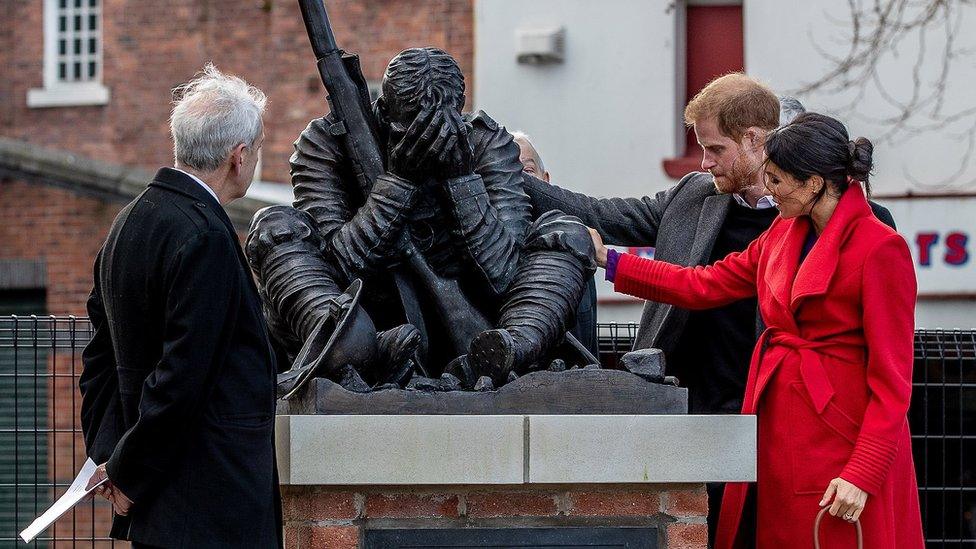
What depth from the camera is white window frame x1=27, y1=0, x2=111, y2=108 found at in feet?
63.4

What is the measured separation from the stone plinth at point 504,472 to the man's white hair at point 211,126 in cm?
79

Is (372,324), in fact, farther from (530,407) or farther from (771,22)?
(771,22)

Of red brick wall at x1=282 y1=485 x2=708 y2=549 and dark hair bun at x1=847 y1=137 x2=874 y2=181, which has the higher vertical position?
dark hair bun at x1=847 y1=137 x2=874 y2=181

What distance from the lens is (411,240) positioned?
5.20 metres

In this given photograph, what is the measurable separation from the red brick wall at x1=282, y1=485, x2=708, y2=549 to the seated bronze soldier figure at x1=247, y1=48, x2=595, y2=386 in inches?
13.6

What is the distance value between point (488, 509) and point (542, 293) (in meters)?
0.67

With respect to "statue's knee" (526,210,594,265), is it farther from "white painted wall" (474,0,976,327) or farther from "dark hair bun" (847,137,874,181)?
"white painted wall" (474,0,976,327)

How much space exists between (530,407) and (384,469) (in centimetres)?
42

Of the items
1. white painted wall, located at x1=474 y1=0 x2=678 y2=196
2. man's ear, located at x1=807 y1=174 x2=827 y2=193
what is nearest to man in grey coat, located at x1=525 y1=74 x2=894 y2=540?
man's ear, located at x1=807 y1=174 x2=827 y2=193

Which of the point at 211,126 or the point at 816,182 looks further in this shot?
the point at 816,182

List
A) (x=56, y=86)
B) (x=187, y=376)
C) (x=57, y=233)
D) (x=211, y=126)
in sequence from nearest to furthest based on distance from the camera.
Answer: (x=187, y=376) < (x=211, y=126) < (x=57, y=233) < (x=56, y=86)

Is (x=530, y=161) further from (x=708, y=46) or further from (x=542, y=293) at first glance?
(x=708, y=46)

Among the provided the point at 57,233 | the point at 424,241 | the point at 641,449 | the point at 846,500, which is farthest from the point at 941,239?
the point at 846,500

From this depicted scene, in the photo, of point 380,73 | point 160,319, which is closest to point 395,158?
point 160,319
